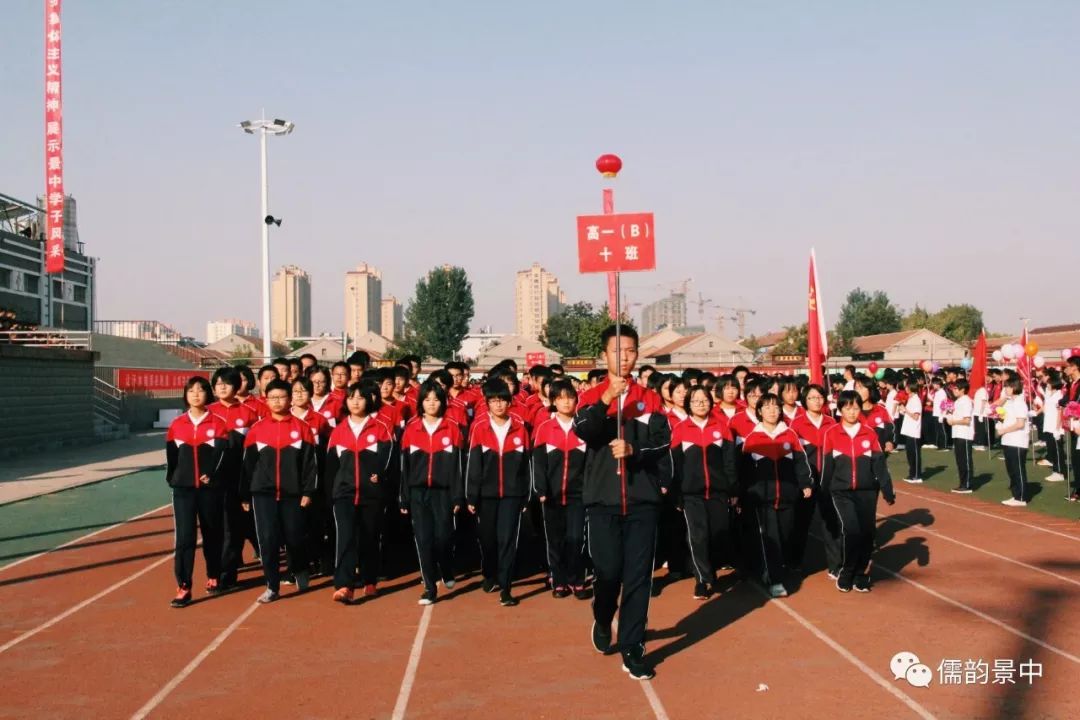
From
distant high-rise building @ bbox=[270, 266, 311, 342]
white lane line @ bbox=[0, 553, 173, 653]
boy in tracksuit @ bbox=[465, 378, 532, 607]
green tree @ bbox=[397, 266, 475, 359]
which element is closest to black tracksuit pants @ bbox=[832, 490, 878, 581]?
boy in tracksuit @ bbox=[465, 378, 532, 607]

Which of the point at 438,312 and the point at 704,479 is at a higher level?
the point at 438,312

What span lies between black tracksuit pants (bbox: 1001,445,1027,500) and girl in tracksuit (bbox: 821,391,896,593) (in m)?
5.94

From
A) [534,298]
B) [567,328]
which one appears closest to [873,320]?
[567,328]

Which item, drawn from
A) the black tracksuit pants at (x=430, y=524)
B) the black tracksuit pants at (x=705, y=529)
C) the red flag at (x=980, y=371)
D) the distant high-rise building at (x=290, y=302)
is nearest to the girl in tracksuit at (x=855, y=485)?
the black tracksuit pants at (x=705, y=529)

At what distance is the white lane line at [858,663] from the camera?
4.91 metres

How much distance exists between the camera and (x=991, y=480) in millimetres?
15672

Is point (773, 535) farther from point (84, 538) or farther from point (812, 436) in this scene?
point (84, 538)

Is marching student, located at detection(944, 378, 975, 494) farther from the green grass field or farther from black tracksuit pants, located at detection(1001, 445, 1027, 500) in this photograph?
black tracksuit pants, located at detection(1001, 445, 1027, 500)

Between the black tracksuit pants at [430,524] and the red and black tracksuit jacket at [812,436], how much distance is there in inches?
120

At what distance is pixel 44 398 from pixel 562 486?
61.2 ft

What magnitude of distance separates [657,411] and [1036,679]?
2576 mm

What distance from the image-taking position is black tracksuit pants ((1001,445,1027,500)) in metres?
12.7

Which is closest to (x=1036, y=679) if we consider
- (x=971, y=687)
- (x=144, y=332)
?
(x=971, y=687)

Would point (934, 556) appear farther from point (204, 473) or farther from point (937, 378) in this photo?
point (937, 378)
